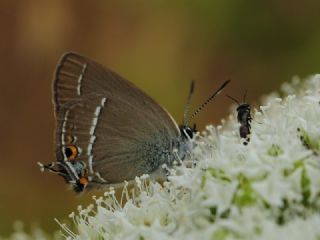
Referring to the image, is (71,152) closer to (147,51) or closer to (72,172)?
(72,172)

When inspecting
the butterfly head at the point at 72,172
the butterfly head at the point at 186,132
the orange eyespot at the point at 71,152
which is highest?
the butterfly head at the point at 186,132

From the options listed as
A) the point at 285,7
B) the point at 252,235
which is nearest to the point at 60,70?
the point at 252,235

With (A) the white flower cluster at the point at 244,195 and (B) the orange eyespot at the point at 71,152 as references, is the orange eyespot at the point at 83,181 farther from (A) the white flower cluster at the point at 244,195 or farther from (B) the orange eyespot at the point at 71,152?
(A) the white flower cluster at the point at 244,195

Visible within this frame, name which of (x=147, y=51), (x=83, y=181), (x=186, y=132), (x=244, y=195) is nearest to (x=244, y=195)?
(x=244, y=195)

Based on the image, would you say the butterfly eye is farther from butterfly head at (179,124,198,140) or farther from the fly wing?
butterfly head at (179,124,198,140)

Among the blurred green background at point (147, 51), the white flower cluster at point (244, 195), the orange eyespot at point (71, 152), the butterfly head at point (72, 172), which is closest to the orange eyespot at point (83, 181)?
the butterfly head at point (72, 172)

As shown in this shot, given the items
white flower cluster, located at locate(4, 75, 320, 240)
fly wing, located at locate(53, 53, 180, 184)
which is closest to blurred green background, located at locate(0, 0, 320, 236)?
fly wing, located at locate(53, 53, 180, 184)

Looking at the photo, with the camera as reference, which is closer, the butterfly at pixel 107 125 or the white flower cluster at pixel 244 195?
the white flower cluster at pixel 244 195

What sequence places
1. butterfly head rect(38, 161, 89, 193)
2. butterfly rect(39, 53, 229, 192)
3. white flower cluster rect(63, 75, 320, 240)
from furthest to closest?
butterfly rect(39, 53, 229, 192) < butterfly head rect(38, 161, 89, 193) < white flower cluster rect(63, 75, 320, 240)
